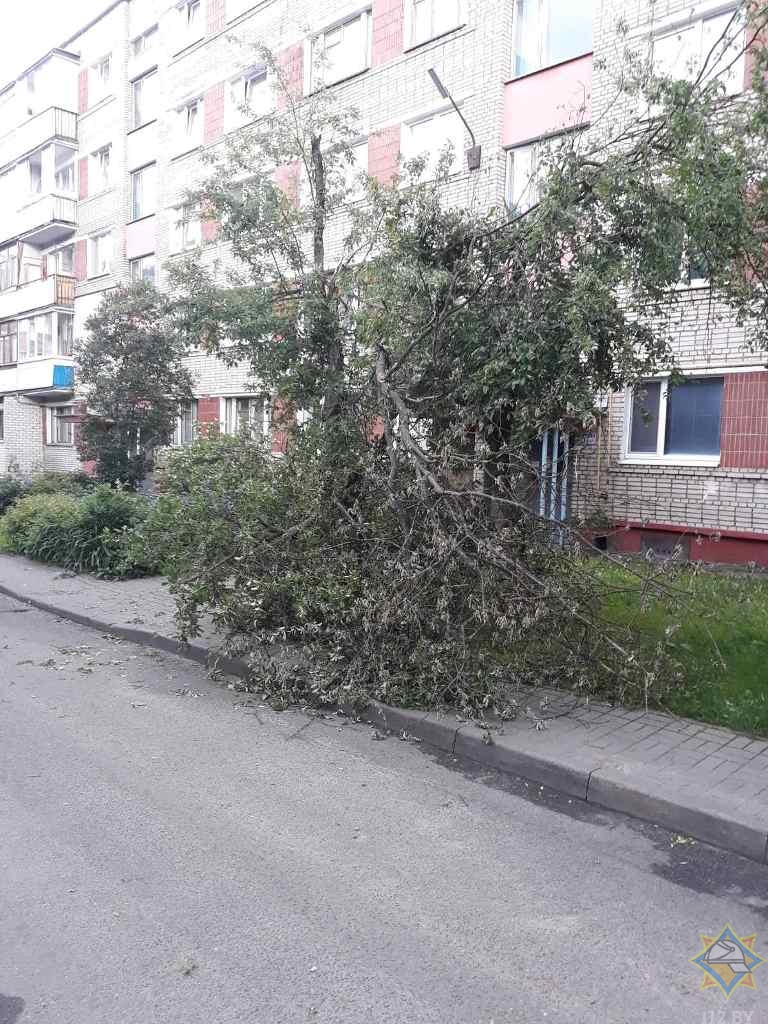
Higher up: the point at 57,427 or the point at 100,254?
the point at 100,254

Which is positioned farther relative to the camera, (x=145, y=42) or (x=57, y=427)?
(x=57, y=427)

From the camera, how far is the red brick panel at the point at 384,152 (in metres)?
16.9

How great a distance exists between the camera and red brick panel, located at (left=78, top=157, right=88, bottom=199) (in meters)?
28.5

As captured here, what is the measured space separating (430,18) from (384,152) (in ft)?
8.54

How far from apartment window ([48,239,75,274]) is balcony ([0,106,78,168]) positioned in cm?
354

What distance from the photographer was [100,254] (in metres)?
27.8

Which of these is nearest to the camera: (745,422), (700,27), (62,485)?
(745,422)

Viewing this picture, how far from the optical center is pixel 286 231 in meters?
8.86

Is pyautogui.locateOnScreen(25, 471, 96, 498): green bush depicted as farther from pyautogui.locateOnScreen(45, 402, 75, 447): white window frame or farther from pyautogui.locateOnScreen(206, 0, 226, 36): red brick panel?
pyautogui.locateOnScreen(206, 0, 226, 36): red brick panel

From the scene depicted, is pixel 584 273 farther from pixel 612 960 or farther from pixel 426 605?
pixel 612 960

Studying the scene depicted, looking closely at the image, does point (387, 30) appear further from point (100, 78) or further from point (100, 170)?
point (100, 78)

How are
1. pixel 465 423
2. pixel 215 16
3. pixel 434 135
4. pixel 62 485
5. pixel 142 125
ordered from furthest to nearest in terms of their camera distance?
pixel 142 125, pixel 215 16, pixel 62 485, pixel 434 135, pixel 465 423

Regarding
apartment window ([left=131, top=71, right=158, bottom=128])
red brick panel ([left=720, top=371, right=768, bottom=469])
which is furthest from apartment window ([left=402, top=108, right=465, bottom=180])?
apartment window ([left=131, top=71, right=158, bottom=128])

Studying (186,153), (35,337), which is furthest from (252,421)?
(35,337)
